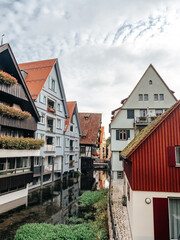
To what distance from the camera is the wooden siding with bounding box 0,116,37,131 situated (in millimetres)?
15307

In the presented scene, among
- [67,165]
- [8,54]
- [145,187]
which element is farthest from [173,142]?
[67,165]

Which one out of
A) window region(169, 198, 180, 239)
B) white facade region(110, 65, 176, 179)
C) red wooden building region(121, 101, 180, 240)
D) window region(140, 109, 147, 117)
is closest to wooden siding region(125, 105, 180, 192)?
red wooden building region(121, 101, 180, 240)

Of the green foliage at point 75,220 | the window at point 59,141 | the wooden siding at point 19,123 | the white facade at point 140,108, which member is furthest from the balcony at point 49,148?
the green foliage at point 75,220

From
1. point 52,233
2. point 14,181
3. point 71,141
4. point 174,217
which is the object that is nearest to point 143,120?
point 71,141

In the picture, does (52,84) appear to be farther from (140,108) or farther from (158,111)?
(158,111)

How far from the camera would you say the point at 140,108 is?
26.4 metres

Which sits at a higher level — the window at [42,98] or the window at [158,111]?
the window at [42,98]

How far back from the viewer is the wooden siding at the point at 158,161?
873cm

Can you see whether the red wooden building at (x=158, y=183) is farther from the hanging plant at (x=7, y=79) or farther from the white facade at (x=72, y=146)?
the white facade at (x=72, y=146)

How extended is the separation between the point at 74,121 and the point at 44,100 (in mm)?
12234

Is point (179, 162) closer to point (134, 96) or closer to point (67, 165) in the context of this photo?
point (134, 96)

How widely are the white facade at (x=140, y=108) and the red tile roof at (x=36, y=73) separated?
11.6 m

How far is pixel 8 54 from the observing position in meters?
15.9

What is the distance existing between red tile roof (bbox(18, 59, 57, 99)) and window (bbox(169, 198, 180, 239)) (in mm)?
18650
